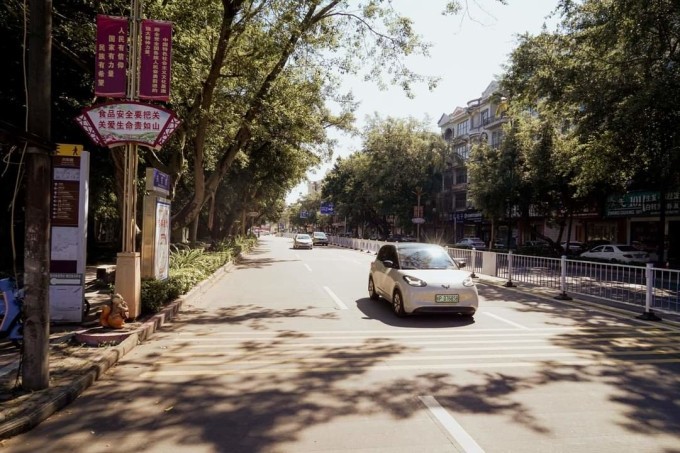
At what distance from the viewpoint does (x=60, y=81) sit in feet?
46.0

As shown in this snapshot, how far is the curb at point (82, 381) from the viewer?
13.5 ft

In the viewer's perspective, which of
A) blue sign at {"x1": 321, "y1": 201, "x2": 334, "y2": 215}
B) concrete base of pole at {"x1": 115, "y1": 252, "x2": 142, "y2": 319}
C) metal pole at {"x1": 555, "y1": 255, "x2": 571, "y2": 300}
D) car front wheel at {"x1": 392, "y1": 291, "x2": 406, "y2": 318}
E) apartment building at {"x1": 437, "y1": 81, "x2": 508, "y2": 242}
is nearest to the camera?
concrete base of pole at {"x1": 115, "y1": 252, "x2": 142, "y2": 319}

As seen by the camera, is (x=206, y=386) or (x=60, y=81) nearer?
(x=206, y=386)

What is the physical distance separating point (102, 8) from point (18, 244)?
11148 millimetres

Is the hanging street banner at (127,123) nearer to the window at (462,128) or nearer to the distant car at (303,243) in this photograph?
the distant car at (303,243)

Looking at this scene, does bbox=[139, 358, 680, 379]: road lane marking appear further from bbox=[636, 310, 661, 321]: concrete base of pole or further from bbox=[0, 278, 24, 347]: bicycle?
bbox=[636, 310, 661, 321]: concrete base of pole

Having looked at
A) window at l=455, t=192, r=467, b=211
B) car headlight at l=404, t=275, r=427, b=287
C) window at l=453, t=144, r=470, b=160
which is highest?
window at l=453, t=144, r=470, b=160

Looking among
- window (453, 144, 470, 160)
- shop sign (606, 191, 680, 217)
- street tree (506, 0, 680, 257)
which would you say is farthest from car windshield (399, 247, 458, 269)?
window (453, 144, 470, 160)

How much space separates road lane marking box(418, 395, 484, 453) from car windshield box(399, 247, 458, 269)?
5277 mm

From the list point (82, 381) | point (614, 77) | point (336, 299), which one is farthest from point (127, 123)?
point (614, 77)

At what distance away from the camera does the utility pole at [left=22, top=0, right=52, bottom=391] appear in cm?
481

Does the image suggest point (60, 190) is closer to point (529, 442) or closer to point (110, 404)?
point (110, 404)

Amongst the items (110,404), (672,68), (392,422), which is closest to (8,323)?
(110,404)

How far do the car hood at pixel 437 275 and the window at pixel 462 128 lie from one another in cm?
4857
